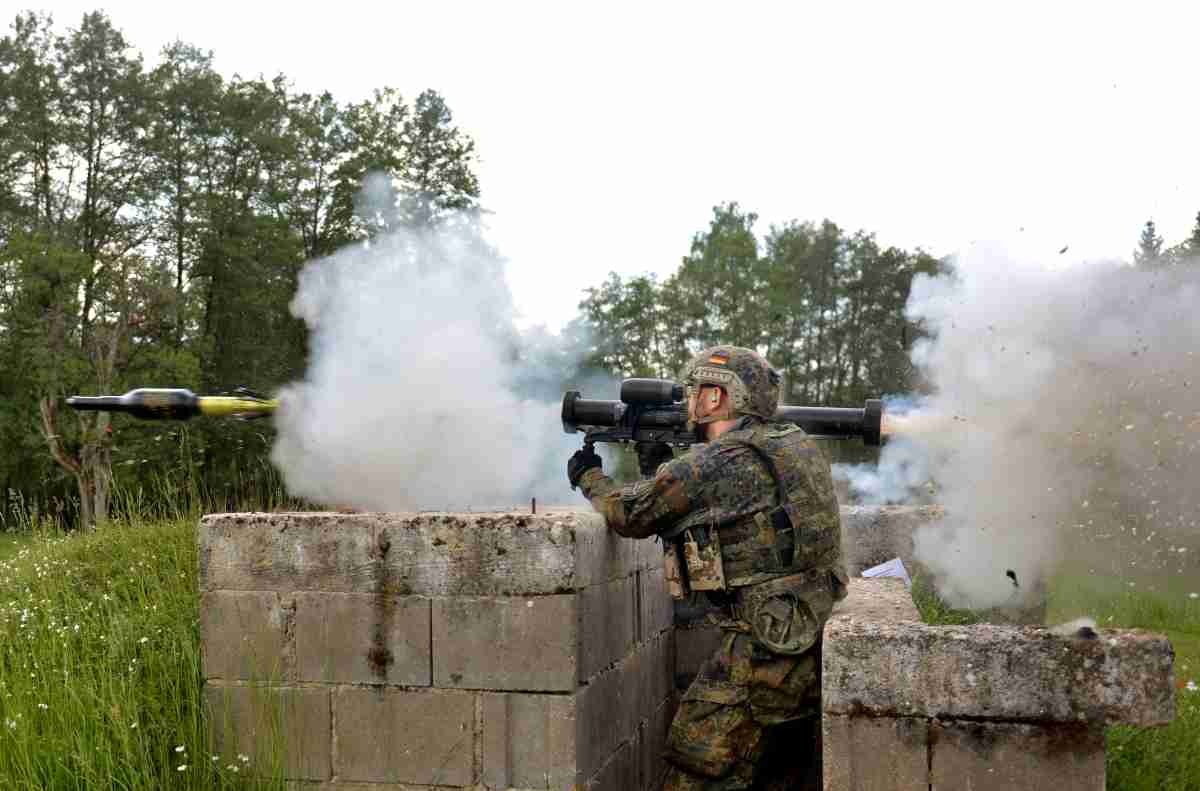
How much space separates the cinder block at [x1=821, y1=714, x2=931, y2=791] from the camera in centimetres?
347

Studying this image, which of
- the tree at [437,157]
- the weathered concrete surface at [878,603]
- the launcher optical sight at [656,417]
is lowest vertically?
the weathered concrete surface at [878,603]

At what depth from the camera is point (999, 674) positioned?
340 centimetres

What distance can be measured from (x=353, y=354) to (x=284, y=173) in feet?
86.0

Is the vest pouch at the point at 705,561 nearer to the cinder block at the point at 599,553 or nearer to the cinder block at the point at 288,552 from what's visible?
the cinder block at the point at 599,553

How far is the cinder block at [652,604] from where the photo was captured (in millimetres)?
5699

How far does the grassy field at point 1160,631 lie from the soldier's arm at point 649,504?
1.87m

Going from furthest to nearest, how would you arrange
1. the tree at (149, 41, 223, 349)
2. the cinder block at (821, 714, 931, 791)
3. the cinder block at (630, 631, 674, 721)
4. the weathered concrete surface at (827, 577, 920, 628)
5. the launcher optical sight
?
the tree at (149, 41, 223, 349) < the cinder block at (630, 631, 674, 721) < the launcher optical sight < the weathered concrete surface at (827, 577, 920, 628) < the cinder block at (821, 714, 931, 791)

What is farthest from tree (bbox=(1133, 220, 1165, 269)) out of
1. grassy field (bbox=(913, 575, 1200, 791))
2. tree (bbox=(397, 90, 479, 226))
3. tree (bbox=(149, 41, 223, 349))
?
tree (bbox=(149, 41, 223, 349))

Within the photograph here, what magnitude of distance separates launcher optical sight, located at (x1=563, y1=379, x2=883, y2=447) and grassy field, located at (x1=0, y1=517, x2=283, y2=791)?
77.4 inches

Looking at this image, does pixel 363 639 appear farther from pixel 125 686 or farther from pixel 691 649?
pixel 691 649

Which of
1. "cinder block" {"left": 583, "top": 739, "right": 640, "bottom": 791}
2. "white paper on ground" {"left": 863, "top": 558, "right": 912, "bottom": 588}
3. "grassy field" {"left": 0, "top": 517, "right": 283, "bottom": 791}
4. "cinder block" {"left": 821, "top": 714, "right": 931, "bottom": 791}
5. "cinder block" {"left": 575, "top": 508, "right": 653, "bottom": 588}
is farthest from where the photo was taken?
"white paper on ground" {"left": 863, "top": 558, "right": 912, "bottom": 588}

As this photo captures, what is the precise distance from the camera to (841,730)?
11.5 ft

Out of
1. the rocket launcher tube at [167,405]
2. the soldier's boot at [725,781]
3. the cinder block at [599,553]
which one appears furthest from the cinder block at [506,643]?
the rocket launcher tube at [167,405]

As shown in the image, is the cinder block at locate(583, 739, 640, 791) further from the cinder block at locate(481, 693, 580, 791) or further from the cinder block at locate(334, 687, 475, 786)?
the cinder block at locate(334, 687, 475, 786)
